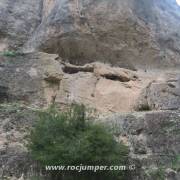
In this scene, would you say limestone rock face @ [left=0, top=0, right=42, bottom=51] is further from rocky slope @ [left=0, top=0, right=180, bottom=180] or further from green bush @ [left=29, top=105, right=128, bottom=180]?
green bush @ [left=29, top=105, right=128, bottom=180]

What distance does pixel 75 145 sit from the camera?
693 centimetres

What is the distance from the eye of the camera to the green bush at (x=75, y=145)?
22.6 ft

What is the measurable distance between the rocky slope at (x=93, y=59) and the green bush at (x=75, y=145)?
4.95ft

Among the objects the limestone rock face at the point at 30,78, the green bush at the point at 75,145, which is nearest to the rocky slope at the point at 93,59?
the limestone rock face at the point at 30,78

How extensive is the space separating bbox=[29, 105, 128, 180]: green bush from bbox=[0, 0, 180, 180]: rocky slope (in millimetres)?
1509

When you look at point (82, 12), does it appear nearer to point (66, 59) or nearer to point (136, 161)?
point (66, 59)

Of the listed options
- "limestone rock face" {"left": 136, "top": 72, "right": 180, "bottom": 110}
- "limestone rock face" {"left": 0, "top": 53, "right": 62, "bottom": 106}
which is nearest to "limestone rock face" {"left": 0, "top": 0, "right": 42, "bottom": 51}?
"limestone rock face" {"left": 0, "top": 53, "right": 62, "bottom": 106}

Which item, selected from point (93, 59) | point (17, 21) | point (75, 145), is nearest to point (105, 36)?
point (93, 59)

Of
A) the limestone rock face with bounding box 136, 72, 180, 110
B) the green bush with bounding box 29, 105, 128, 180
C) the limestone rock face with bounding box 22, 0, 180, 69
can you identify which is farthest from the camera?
the limestone rock face with bounding box 22, 0, 180, 69

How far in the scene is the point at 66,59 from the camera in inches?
512

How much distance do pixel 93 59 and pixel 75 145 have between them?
21.6 ft

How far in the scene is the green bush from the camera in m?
6.88

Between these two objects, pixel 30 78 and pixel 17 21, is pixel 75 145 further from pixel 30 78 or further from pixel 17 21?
pixel 17 21

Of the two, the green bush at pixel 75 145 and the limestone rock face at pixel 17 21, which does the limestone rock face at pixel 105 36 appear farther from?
the green bush at pixel 75 145
